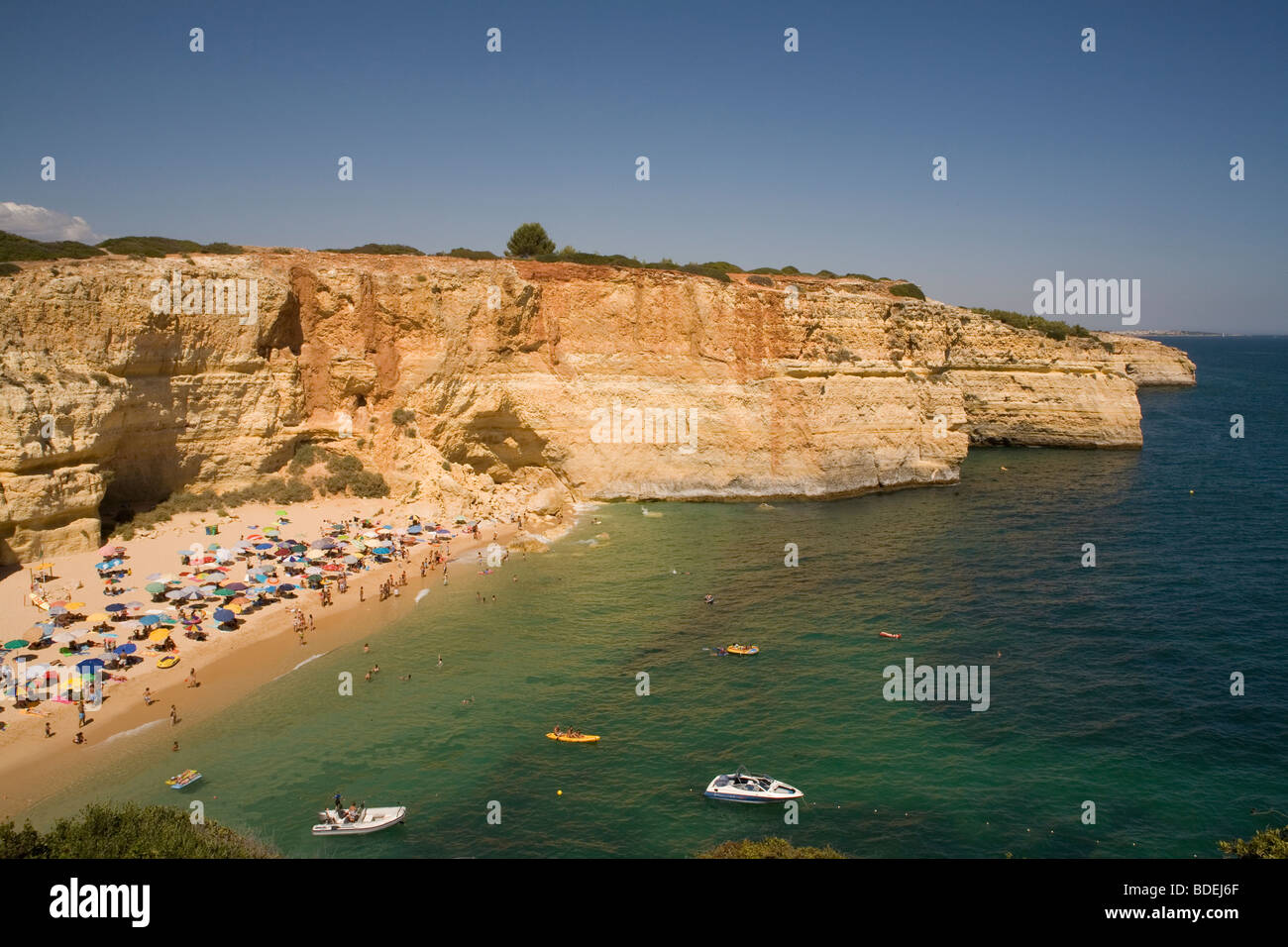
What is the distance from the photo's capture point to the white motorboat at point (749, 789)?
1833cm

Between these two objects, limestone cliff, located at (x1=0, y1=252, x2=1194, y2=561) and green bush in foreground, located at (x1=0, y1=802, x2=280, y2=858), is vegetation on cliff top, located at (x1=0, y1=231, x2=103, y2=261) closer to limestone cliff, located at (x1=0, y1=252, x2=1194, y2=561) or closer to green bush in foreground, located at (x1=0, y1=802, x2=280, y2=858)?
limestone cliff, located at (x1=0, y1=252, x2=1194, y2=561)

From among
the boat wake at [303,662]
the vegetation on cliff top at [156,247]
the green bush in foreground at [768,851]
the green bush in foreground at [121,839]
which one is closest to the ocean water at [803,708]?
the boat wake at [303,662]

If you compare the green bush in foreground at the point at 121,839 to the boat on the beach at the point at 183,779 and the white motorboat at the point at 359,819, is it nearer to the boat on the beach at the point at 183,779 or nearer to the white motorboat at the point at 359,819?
the white motorboat at the point at 359,819

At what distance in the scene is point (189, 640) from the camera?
89.9 ft

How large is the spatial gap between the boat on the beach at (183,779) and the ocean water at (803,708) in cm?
36

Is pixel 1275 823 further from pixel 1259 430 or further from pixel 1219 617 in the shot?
pixel 1259 430

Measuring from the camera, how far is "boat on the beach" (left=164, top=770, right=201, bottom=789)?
1905 cm

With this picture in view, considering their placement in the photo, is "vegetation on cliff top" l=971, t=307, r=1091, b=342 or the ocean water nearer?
the ocean water

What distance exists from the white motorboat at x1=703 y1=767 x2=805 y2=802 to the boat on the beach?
12799mm

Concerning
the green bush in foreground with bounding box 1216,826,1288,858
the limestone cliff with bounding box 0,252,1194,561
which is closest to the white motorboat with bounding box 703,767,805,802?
the green bush in foreground with bounding box 1216,826,1288,858

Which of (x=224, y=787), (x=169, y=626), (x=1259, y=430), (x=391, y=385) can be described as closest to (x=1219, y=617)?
(x=224, y=787)

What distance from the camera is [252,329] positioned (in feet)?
134

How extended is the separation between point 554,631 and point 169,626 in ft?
44.7

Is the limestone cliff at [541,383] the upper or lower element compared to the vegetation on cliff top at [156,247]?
lower
